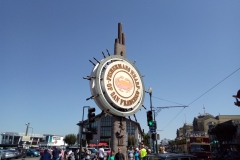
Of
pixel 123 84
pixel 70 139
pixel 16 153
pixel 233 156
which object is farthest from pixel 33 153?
pixel 233 156

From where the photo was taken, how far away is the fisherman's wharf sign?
39.5ft

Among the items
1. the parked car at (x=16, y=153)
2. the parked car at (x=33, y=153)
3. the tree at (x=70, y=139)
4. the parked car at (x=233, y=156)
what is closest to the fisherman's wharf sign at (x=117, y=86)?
the parked car at (x=16, y=153)

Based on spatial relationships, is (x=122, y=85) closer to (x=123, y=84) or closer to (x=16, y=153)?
(x=123, y=84)

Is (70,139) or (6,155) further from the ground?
(70,139)

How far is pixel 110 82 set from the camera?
1255 centimetres

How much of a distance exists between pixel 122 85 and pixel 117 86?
0.47 meters

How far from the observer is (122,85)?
13.2 meters

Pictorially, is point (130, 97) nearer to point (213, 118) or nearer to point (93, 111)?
point (93, 111)

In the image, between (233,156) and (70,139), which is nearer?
(233,156)

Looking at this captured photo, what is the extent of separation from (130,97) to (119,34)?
5337mm

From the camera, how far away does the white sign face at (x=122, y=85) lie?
12375 millimetres

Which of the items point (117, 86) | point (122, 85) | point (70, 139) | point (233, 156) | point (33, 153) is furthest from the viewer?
point (70, 139)

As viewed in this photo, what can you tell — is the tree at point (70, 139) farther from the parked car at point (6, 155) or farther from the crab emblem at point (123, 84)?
the crab emblem at point (123, 84)

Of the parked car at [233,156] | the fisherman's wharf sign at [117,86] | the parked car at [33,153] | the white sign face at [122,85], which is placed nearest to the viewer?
the fisherman's wharf sign at [117,86]
